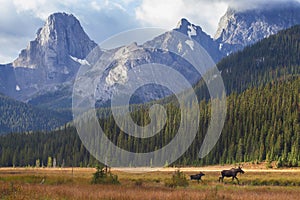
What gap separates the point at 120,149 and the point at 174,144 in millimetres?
21452

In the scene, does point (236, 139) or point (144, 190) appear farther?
point (236, 139)

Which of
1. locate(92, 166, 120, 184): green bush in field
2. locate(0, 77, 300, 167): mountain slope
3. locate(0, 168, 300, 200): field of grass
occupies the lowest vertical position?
locate(0, 168, 300, 200): field of grass

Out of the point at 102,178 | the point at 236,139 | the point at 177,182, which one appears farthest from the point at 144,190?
the point at 236,139

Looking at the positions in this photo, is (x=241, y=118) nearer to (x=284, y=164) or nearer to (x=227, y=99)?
(x=227, y=99)

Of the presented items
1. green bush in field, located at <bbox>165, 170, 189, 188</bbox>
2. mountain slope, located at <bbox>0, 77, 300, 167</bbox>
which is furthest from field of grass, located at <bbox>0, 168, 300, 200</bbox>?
mountain slope, located at <bbox>0, 77, 300, 167</bbox>

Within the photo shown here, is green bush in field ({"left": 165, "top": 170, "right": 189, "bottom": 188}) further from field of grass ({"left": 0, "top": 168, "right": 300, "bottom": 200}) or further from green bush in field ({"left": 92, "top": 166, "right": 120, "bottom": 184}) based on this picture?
green bush in field ({"left": 92, "top": 166, "right": 120, "bottom": 184})

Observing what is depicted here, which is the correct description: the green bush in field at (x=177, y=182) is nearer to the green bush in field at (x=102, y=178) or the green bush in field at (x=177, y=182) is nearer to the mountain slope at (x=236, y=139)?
the green bush in field at (x=102, y=178)

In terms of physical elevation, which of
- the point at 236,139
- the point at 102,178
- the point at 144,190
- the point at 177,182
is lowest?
the point at 144,190

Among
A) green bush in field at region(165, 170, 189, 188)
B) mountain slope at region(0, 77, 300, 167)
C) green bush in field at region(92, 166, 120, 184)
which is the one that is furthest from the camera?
mountain slope at region(0, 77, 300, 167)

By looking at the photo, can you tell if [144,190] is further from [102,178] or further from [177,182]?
[102,178]

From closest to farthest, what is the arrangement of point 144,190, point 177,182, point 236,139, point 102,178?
point 144,190
point 177,182
point 102,178
point 236,139

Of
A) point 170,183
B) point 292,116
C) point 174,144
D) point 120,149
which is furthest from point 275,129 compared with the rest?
point 170,183

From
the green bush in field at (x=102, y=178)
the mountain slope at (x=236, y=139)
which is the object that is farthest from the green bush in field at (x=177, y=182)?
the mountain slope at (x=236, y=139)

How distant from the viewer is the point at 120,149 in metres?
146
